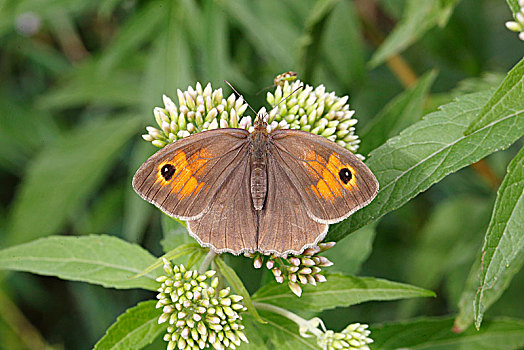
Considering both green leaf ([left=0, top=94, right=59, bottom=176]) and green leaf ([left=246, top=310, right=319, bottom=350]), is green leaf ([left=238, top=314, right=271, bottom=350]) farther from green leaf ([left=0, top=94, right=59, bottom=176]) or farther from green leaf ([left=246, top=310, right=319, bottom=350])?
green leaf ([left=0, top=94, right=59, bottom=176])

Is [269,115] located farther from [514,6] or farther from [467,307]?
[467,307]

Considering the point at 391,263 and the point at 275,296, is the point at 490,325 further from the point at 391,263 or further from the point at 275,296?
the point at 391,263

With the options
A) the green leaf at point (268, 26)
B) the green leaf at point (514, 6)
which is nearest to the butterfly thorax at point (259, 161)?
the green leaf at point (514, 6)

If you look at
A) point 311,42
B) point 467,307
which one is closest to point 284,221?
point 467,307

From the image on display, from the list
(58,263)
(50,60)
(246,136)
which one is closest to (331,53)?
(246,136)

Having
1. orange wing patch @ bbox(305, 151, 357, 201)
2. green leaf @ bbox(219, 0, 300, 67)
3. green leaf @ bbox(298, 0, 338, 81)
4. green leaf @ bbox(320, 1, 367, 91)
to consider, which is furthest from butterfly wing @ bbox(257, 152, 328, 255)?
green leaf @ bbox(320, 1, 367, 91)

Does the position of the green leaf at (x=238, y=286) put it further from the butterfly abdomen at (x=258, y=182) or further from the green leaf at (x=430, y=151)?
the green leaf at (x=430, y=151)
